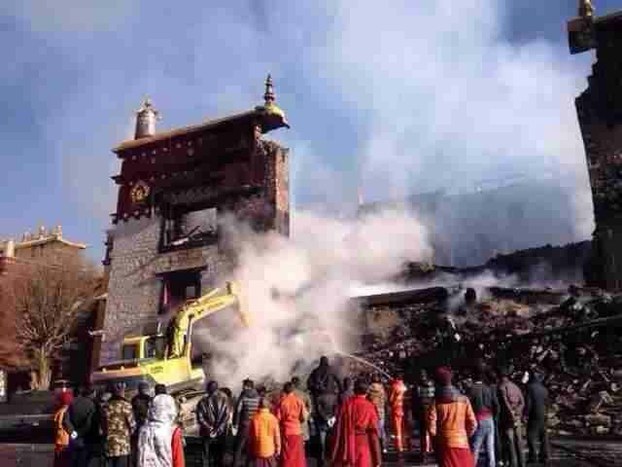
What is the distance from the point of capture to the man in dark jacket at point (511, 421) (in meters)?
8.90

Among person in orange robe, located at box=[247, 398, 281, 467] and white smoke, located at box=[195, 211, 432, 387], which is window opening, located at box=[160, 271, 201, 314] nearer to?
white smoke, located at box=[195, 211, 432, 387]

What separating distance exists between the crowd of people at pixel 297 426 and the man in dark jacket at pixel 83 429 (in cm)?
1

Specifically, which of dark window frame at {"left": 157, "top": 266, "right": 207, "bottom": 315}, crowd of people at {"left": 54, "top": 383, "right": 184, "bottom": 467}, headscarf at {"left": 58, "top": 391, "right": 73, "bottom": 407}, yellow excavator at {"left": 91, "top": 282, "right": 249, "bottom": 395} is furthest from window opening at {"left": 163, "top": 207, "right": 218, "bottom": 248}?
crowd of people at {"left": 54, "top": 383, "right": 184, "bottom": 467}

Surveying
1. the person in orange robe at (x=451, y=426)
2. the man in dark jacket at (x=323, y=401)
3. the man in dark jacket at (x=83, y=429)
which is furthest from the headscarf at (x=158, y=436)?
the man in dark jacket at (x=323, y=401)

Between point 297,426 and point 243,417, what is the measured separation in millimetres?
1000

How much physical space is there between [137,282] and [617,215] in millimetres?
17435

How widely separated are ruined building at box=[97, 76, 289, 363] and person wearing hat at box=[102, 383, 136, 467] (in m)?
14.6

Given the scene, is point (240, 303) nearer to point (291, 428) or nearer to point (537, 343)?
point (537, 343)

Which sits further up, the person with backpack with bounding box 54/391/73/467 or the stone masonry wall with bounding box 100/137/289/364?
the stone masonry wall with bounding box 100/137/289/364

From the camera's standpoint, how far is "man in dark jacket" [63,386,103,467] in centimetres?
771

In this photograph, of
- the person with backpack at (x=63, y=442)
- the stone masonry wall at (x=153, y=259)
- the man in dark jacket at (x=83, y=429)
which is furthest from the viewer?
the stone masonry wall at (x=153, y=259)

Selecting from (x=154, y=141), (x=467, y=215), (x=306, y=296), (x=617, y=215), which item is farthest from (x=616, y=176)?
(x=467, y=215)

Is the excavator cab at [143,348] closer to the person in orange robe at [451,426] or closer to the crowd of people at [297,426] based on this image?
the crowd of people at [297,426]

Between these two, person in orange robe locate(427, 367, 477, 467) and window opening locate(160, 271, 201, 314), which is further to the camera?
window opening locate(160, 271, 201, 314)
